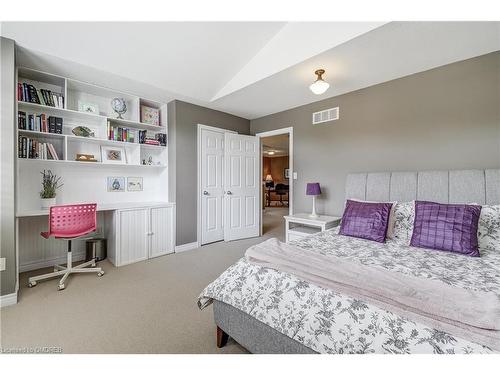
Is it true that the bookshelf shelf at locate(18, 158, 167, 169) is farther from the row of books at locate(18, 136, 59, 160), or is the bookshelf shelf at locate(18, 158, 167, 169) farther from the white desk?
the white desk

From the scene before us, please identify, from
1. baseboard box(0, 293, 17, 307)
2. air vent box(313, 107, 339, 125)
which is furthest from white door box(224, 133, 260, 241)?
baseboard box(0, 293, 17, 307)

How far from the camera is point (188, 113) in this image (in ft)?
11.6

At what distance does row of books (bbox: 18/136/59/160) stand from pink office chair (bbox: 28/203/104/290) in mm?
748

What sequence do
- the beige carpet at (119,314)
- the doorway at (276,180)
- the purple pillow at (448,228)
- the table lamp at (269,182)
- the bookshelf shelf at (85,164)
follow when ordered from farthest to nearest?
the table lamp at (269,182) → the doorway at (276,180) → the bookshelf shelf at (85,164) → the purple pillow at (448,228) → the beige carpet at (119,314)

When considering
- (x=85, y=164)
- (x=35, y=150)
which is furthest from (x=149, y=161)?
(x=35, y=150)

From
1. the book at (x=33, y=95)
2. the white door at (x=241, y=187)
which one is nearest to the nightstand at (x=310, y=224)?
the white door at (x=241, y=187)

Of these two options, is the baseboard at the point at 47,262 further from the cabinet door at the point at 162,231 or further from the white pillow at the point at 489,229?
the white pillow at the point at 489,229

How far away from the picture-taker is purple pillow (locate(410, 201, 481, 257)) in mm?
1696

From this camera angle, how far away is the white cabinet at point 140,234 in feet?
9.37

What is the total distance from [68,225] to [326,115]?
11.9 ft

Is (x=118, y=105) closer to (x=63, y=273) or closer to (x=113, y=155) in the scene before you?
(x=113, y=155)

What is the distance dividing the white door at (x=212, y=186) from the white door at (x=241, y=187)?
0.35ft

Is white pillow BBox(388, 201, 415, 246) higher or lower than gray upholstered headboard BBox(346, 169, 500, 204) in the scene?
lower
